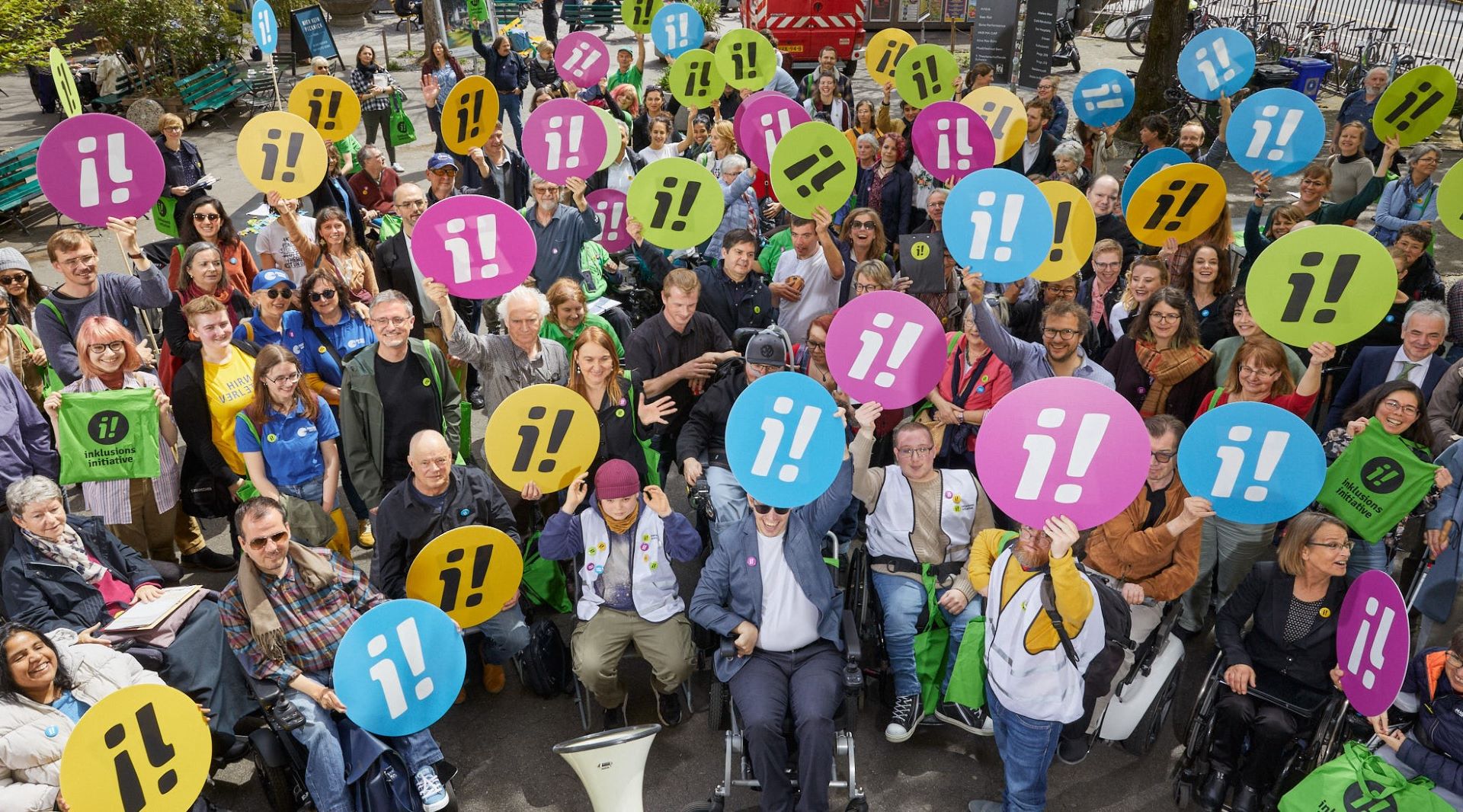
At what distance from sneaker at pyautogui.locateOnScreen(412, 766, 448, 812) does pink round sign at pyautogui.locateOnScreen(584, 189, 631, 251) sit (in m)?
4.28

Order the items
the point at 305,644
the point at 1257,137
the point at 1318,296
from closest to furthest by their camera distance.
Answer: the point at 305,644, the point at 1318,296, the point at 1257,137

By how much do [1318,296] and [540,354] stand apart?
13.9ft

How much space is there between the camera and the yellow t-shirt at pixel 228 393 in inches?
227

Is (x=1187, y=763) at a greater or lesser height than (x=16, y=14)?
lesser

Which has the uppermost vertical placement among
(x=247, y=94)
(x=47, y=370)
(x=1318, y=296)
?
(x=1318, y=296)

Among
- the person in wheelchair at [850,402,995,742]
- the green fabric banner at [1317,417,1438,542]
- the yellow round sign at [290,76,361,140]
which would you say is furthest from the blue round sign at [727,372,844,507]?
the yellow round sign at [290,76,361,140]

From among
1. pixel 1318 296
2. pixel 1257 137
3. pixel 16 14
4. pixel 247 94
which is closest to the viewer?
pixel 1318 296

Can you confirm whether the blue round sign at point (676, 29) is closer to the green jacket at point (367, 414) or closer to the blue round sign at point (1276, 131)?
the blue round sign at point (1276, 131)

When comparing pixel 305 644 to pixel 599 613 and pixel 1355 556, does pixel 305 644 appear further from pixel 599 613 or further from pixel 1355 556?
pixel 1355 556

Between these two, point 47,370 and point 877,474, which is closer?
point 877,474

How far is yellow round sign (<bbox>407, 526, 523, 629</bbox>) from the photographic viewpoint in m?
4.65

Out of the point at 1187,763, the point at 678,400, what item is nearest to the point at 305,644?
the point at 678,400

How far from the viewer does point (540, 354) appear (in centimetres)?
603

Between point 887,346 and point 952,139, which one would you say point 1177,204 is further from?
point 887,346
